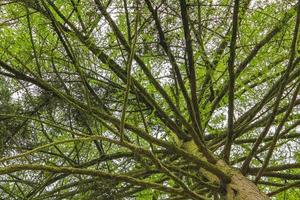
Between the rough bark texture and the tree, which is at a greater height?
the tree

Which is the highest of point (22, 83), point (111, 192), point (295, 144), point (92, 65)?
point (92, 65)

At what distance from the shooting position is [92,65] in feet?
10.6

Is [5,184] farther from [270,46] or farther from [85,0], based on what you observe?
[270,46]

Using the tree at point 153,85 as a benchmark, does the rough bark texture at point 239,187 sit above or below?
below

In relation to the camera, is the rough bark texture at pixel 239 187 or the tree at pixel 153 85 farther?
the tree at pixel 153 85

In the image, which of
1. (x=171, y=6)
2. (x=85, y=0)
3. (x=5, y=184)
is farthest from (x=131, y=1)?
(x=5, y=184)

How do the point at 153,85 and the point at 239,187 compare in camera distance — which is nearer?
the point at 239,187

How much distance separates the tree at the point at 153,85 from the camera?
7.88 feet

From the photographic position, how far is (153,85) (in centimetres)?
303

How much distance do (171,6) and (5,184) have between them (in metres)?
2.12

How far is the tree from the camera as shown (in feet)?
7.88

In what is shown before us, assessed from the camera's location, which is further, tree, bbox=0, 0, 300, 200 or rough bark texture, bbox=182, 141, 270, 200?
tree, bbox=0, 0, 300, 200

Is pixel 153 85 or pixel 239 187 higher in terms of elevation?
pixel 153 85

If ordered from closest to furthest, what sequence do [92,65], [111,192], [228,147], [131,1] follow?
[131,1] < [228,147] < [111,192] < [92,65]
